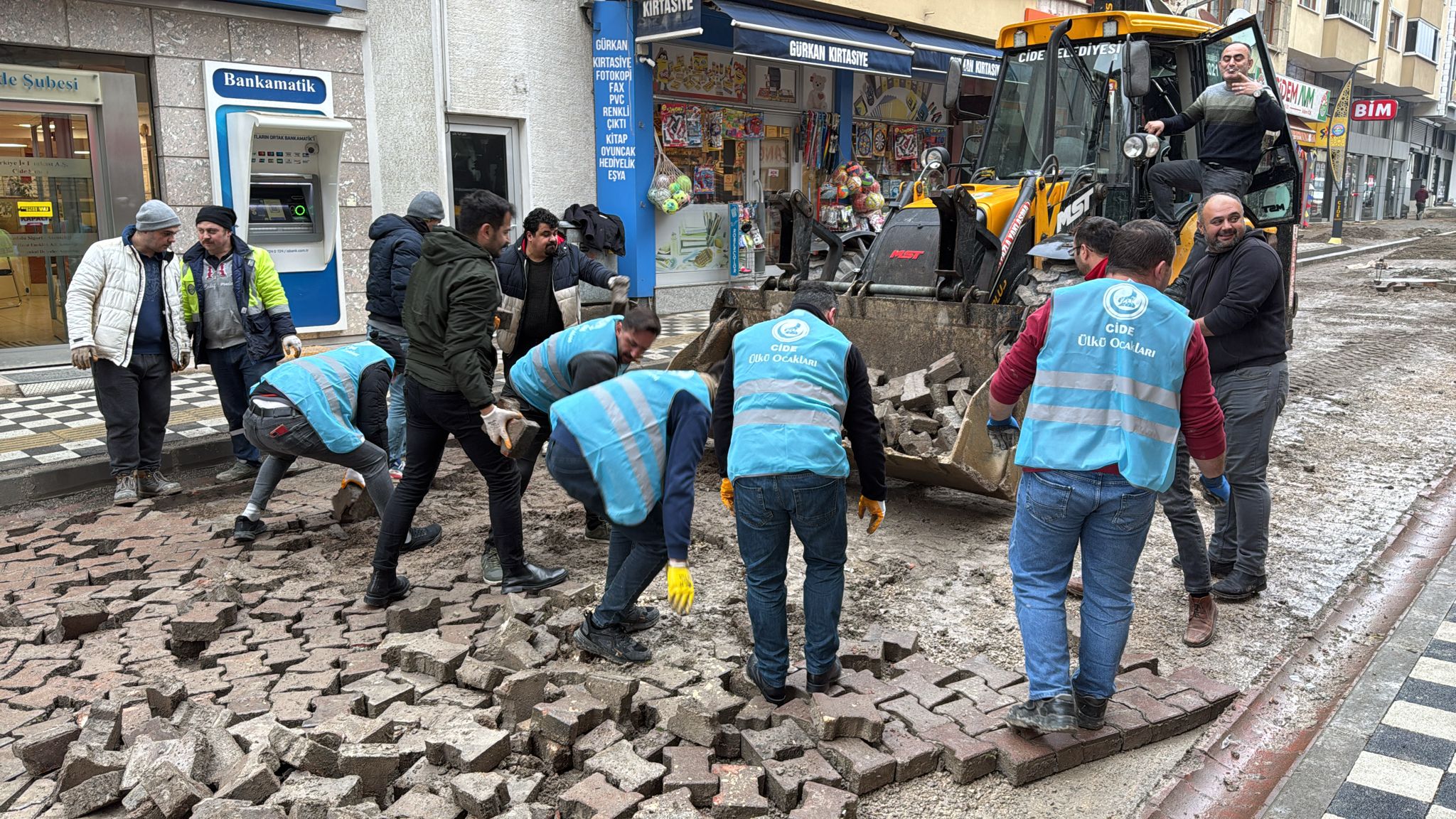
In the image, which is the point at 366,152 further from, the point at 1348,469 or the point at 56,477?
the point at 1348,469

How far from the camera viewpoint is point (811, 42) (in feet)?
44.5

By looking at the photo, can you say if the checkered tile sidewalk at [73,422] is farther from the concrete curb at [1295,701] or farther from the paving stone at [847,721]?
the concrete curb at [1295,701]

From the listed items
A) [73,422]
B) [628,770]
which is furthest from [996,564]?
[73,422]

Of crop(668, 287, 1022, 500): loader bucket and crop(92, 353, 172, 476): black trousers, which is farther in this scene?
crop(92, 353, 172, 476): black trousers

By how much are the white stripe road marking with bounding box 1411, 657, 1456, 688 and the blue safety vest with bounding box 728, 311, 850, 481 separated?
259 cm

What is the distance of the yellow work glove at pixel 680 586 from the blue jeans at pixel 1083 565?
1.16 metres

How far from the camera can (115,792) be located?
10.7 ft

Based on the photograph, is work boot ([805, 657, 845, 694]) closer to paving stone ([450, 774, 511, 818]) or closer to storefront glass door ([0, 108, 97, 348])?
paving stone ([450, 774, 511, 818])

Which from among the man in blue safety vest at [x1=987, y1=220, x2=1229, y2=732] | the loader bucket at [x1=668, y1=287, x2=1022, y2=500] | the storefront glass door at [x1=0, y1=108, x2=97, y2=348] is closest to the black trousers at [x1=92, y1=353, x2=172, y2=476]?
the loader bucket at [x1=668, y1=287, x2=1022, y2=500]

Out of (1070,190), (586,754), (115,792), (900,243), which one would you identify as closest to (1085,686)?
(586,754)

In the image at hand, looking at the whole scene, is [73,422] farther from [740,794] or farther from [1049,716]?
[1049,716]

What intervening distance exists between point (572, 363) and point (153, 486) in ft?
12.2

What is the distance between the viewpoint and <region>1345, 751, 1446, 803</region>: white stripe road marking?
3.48m

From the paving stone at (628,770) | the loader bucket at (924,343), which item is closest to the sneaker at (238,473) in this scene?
the loader bucket at (924,343)
